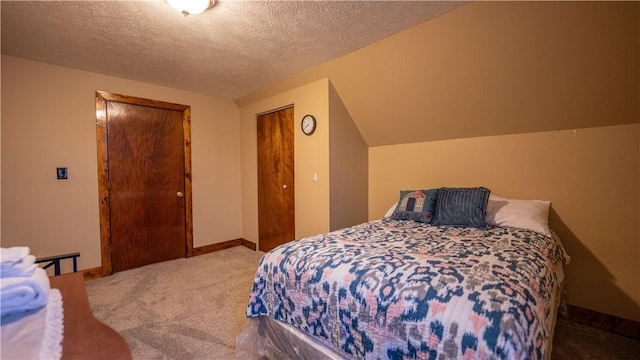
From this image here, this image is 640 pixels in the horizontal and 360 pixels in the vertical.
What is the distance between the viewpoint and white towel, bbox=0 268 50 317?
694 millimetres

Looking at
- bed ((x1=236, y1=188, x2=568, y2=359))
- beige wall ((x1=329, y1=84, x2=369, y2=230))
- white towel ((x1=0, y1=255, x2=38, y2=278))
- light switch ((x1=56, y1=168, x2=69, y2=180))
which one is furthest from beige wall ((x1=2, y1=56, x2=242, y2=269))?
white towel ((x1=0, y1=255, x2=38, y2=278))

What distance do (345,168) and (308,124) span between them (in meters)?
0.66

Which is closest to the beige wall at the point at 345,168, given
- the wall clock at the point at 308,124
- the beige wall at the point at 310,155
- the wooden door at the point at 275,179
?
the beige wall at the point at 310,155

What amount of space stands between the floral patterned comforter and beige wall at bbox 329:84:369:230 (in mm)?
1209

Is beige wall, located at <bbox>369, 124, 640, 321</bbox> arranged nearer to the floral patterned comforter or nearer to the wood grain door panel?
the floral patterned comforter

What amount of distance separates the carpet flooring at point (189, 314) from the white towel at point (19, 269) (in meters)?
1.22

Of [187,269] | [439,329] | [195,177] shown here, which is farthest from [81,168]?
[439,329]

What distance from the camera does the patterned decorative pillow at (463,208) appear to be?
2106 mm

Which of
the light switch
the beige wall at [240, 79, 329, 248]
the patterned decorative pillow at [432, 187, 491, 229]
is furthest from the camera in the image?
the beige wall at [240, 79, 329, 248]

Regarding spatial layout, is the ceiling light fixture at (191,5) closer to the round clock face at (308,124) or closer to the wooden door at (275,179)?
the round clock face at (308,124)

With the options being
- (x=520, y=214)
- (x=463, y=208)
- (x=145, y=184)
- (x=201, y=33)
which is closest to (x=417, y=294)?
(x=463, y=208)

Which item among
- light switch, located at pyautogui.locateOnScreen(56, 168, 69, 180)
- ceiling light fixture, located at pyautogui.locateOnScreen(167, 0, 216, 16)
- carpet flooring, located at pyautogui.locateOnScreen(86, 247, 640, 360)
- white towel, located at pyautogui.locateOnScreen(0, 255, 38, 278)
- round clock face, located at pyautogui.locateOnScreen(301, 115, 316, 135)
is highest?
ceiling light fixture, located at pyautogui.locateOnScreen(167, 0, 216, 16)

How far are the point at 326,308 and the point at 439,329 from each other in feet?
1.74

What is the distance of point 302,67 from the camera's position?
110 inches
